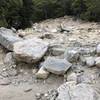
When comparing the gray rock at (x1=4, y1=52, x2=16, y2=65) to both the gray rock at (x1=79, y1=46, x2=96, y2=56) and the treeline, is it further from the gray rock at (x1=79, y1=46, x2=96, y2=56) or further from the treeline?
the treeline

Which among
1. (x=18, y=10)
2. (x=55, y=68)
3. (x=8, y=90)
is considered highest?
(x=18, y=10)

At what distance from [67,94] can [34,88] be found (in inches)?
44.3

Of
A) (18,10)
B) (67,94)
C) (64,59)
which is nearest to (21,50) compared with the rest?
(64,59)

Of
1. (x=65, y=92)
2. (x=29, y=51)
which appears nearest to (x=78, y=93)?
(x=65, y=92)

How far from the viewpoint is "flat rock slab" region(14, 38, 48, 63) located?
6.41 meters

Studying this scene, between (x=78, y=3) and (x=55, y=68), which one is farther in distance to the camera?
(x=78, y=3)

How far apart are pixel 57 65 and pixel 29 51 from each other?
860 mm

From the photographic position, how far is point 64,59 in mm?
6395

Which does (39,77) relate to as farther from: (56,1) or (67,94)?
(56,1)

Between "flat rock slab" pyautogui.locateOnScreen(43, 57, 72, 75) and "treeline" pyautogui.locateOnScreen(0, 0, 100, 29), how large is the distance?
8.92 metres

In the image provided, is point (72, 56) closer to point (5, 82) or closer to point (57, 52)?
point (57, 52)

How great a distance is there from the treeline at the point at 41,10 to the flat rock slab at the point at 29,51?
320 inches

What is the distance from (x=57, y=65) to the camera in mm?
6051

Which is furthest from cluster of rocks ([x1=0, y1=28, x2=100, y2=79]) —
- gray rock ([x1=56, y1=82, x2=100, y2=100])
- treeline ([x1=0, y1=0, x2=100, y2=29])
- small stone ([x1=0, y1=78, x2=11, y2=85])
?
treeline ([x1=0, y1=0, x2=100, y2=29])
